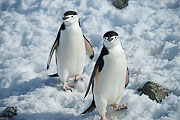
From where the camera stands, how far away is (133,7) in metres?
6.71

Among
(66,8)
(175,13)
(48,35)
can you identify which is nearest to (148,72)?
(175,13)

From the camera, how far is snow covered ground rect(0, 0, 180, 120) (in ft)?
12.7

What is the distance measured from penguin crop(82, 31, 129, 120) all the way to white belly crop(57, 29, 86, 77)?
0.97m

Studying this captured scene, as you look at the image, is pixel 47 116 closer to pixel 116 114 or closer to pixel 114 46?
pixel 116 114

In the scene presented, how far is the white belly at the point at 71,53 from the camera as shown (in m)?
4.38

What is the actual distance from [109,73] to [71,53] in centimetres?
119

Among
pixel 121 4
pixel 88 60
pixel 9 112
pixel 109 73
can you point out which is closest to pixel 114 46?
pixel 109 73

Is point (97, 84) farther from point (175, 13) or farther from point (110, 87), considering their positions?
point (175, 13)

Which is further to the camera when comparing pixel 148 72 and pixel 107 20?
pixel 107 20

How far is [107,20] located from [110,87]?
3.28 meters

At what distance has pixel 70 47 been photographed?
14.5ft

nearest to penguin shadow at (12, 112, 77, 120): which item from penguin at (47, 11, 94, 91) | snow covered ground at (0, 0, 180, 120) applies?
snow covered ground at (0, 0, 180, 120)

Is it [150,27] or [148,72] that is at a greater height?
[150,27]

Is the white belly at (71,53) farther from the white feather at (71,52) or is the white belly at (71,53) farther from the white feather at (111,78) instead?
the white feather at (111,78)
